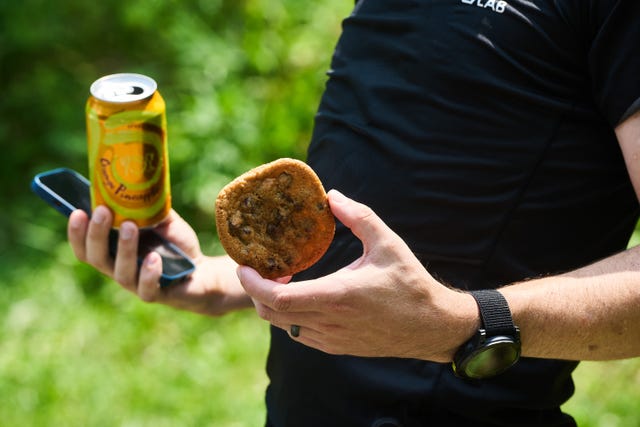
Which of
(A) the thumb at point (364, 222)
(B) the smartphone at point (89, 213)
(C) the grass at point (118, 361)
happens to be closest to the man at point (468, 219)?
(A) the thumb at point (364, 222)

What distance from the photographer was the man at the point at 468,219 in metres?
1.11

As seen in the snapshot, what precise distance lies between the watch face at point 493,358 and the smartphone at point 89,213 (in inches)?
26.8

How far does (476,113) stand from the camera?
Answer: 4.21 feet

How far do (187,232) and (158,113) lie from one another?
13.5 inches

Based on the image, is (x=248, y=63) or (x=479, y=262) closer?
(x=479, y=262)

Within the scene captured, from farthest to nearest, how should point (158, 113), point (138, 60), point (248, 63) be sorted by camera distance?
point (138, 60) → point (248, 63) → point (158, 113)

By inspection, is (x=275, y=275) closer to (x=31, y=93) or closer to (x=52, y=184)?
(x=52, y=184)

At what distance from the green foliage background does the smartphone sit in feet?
4.08

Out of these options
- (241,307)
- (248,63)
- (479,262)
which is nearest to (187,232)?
(241,307)

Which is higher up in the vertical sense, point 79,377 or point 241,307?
point 241,307

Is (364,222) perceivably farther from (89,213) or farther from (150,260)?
(89,213)

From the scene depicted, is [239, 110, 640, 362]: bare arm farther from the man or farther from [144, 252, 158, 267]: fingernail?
[144, 252, 158, 267]: fingernail

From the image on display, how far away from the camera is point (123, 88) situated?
148 centimetres

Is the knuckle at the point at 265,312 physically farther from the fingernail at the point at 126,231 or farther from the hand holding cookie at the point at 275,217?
the fingernail at the point at 126,231
